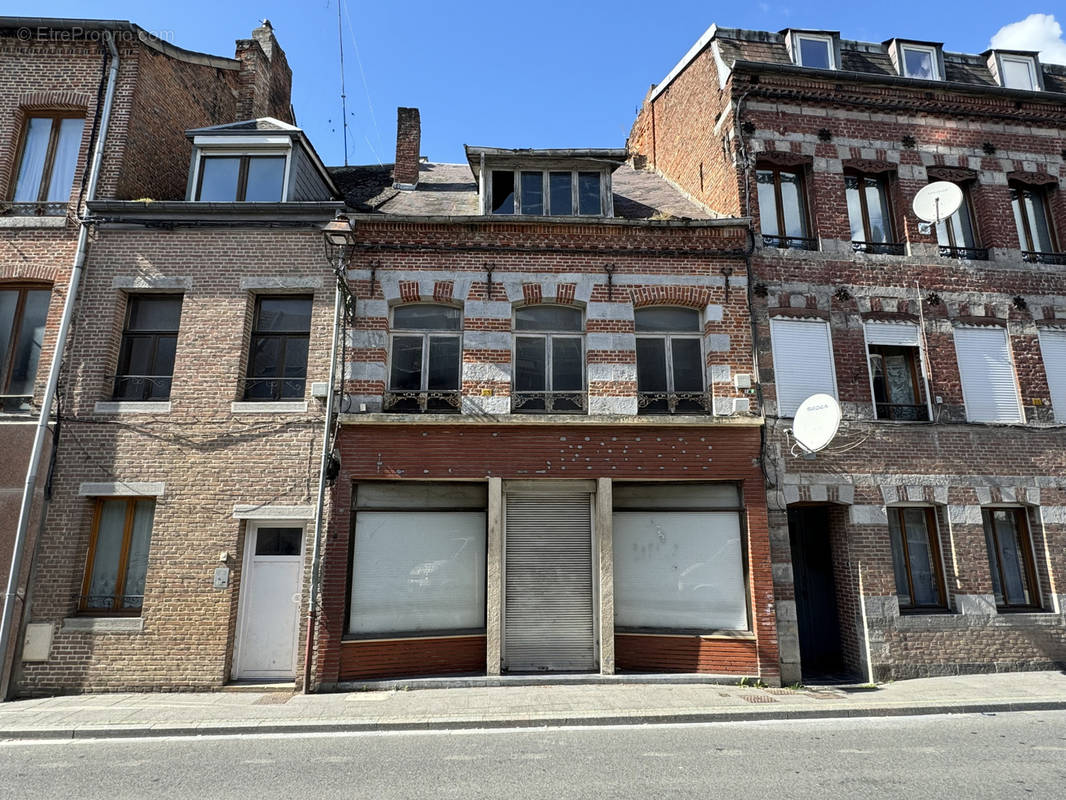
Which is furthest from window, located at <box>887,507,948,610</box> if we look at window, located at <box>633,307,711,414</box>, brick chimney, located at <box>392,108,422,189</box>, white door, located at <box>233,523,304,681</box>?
brick chimney, located at <box>392,108,422,189</box>

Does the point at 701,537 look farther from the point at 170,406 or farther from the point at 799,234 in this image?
the point at 170,406

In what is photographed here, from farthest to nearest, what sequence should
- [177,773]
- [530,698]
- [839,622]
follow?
[839,622] < [530,698] < [177,773]

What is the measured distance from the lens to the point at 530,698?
8.29m

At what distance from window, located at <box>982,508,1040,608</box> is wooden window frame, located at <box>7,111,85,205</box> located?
17874mm

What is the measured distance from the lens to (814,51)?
12.6 meters

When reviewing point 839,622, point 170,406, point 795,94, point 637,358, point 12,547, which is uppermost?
point 795,94

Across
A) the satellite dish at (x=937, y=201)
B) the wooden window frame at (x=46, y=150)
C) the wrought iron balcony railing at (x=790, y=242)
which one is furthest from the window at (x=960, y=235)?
the wooden window frame at (x=46, y=150)

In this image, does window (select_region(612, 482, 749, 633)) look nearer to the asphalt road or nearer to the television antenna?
the asphalt road

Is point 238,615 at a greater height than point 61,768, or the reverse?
point 238,615

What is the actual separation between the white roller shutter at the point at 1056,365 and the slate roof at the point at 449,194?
6859mm

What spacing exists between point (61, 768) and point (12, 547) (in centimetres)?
471

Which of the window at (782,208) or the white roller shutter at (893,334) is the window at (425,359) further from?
the white roller shutter at (893,334)

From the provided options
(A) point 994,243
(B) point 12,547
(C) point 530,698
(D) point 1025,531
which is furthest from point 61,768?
(A) point 994,243

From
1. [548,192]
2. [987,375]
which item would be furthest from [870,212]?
[548,192]
